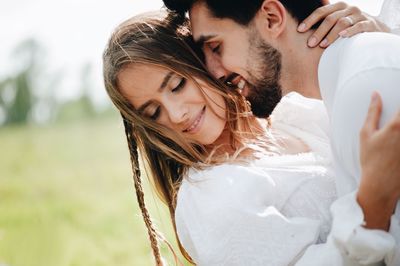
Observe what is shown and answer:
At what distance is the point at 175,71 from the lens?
291cm

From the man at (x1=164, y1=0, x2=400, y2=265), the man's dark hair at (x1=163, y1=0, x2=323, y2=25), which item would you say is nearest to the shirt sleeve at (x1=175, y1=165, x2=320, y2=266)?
the man at (x1=164, y1=0, x2=400, y2=265)

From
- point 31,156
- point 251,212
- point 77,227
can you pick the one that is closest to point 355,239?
point 251,212

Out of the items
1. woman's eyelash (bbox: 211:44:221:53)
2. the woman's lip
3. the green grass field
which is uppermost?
woman's eyelash (bbox: 211:44:221:53)

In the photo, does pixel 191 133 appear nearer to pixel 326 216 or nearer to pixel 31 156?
pixel 326 216

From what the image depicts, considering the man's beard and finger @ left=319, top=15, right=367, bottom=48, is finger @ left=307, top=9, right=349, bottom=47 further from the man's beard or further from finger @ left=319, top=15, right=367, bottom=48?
the man's beard

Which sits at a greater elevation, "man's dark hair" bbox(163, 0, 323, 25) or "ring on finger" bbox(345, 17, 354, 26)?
"ring on finger" bbox(345, 17, 354, 26)

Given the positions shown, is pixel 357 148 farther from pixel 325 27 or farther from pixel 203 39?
pixel 203 39

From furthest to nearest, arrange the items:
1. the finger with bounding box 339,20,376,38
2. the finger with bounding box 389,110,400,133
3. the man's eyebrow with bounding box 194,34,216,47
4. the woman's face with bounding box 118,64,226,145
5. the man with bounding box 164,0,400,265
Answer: the woman's face with bounding box 118,64,226,145 → the man's eyebrow with bounding box 194,34,216,47 → the finger with bounding box 339,20,376,38 → the man with bounding box 164,0,400,265 → the finger with bounding box 389,110,400,133

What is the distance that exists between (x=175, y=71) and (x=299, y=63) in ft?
1.94

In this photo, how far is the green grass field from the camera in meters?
7.22

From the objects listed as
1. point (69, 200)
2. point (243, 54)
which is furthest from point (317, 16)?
point (69, 200)

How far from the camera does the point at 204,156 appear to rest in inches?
120

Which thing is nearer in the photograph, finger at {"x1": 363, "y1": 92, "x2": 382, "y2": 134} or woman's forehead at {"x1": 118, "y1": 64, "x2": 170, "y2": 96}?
finger at {"x1": 363, "y1": 92, "x2": 382, "y2": 134}

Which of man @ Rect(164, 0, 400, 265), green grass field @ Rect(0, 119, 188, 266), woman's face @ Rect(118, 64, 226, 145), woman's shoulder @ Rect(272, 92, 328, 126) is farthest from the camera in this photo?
green grass field @ Rect(0, 119, 188, 266)
